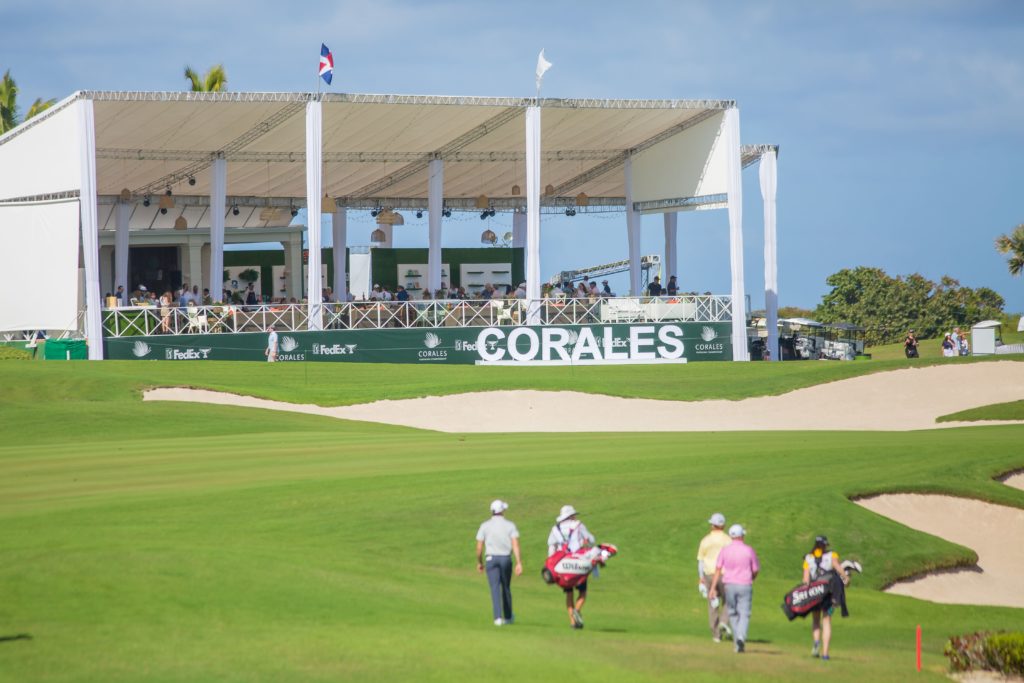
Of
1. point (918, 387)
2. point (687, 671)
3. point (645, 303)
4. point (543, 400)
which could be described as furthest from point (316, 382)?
point (687, 671)

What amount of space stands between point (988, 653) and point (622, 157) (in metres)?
44.1

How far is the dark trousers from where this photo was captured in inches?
597

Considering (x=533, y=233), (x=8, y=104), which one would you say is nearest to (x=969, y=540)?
(x=533, y=233)

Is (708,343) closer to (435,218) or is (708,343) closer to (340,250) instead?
(435,218)

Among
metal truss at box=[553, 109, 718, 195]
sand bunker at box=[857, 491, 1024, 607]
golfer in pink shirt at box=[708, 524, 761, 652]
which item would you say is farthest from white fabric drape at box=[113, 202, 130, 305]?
golfer in pink shirt at box=[708, 524, 761, 652]

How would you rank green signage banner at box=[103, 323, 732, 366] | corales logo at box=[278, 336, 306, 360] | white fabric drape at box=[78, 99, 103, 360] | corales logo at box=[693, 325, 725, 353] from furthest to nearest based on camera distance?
1. corales logo at box=[693, 325, 725, 353]
2. corales logo at box=[278, 336, 306, 360]
3. green signage banner at box=[103, 323, 732, 366]
4. white fabric drape at box=[78, 99, 103, 360]

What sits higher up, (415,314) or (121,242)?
(121,242)

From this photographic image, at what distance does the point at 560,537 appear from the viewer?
15.6 meters

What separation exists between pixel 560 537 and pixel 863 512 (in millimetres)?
8971

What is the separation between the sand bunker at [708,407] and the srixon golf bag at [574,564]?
20.3 meters

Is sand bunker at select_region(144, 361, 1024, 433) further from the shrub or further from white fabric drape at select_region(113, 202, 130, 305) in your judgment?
the shrub

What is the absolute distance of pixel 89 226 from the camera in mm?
43000

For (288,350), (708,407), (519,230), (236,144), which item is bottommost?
(708,407)

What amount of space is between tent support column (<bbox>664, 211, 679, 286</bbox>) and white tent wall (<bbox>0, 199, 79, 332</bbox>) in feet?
88.8
